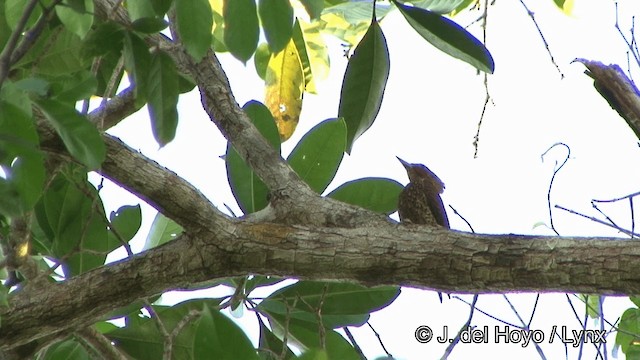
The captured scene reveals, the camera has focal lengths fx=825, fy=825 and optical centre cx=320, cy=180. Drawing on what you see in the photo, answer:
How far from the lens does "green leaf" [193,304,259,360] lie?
1.40m

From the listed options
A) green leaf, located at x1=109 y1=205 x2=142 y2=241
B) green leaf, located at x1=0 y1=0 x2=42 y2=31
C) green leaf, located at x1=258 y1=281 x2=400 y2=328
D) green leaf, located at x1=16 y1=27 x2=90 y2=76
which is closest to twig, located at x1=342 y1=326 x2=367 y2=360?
green leaf, located at x1=258 y1=281 x2=400 y2=328

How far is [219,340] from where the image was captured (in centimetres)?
141

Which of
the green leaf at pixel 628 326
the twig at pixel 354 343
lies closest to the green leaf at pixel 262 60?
the twig at pixel 354 343

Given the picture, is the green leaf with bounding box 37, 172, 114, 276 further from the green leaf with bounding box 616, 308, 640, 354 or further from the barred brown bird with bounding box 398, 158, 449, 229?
the green leaf with bounding box 616, 308, 640, 354

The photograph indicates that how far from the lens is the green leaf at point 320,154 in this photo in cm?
219

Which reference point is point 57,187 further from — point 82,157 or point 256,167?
point 82,157

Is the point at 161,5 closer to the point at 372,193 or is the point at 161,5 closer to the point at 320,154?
the point at 320,154

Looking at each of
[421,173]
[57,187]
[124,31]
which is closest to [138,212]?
[57,187]

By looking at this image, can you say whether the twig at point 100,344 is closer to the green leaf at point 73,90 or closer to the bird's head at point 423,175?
the green leaf at point 73,90

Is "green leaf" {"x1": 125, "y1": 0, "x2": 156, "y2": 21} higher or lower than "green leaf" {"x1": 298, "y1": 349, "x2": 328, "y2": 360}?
below

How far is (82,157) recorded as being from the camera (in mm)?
1354

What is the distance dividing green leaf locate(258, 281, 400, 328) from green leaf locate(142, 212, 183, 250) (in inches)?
16.7

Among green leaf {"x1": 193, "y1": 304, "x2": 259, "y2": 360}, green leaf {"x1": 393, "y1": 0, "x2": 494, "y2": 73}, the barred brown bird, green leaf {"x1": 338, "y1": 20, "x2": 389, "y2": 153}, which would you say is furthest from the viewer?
the barred brown bird

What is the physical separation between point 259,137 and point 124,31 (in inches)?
23.7
